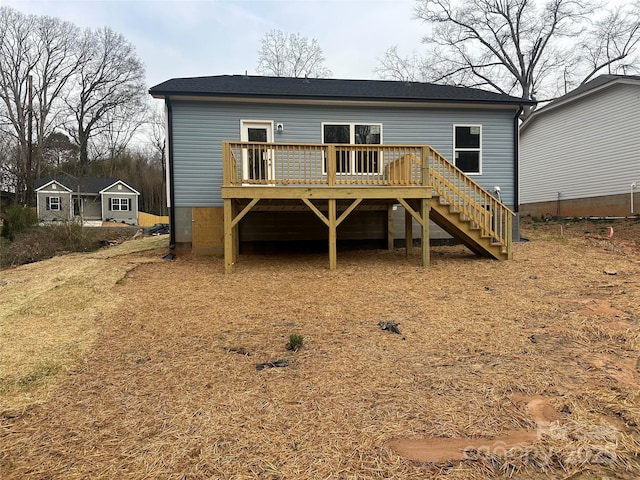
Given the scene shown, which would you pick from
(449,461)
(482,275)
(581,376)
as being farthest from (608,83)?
(449,461)

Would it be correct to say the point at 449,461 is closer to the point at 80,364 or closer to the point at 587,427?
the point at 587,427

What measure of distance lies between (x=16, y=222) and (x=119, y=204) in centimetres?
2322

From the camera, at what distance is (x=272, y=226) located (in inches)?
434

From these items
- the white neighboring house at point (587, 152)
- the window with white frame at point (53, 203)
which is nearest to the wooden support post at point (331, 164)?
the white neighboring house at point (587, 152)

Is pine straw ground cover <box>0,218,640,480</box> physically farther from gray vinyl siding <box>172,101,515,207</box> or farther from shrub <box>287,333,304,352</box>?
gray vinyl siding <box>172,101,515,207</box>

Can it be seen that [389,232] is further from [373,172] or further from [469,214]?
[373,172]

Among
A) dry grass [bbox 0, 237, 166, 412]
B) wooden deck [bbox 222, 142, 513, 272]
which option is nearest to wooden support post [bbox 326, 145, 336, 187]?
wooden deck [bbox 222, 142, 513, 272]

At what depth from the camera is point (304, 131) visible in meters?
10.9

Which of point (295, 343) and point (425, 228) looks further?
point (425, 228)

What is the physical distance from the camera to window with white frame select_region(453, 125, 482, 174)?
11.6 metres

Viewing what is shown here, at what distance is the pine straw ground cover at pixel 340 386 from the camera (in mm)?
2332

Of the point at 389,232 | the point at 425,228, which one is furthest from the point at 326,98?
the point at 425,228

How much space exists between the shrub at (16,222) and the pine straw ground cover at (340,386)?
11180mm

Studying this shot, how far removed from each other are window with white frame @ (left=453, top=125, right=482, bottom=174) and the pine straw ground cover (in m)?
5.66
